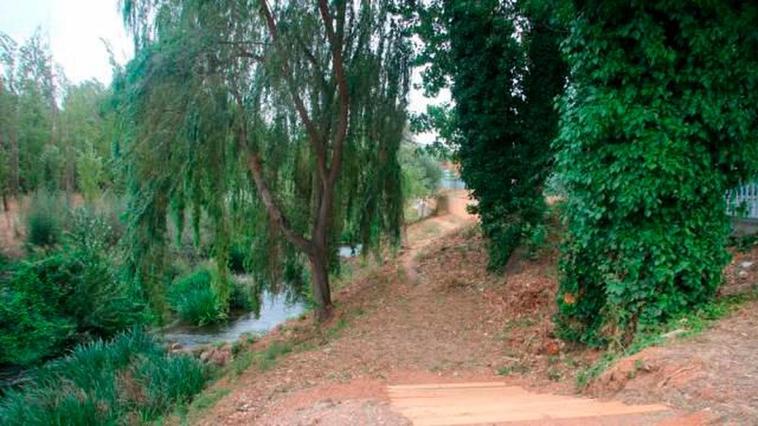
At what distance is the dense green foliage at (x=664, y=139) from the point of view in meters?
5.44

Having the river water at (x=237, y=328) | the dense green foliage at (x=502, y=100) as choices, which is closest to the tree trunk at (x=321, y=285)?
the river water at (x=237, y=328)

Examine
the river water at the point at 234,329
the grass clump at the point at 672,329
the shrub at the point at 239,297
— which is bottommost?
the river water at the point at 234,329

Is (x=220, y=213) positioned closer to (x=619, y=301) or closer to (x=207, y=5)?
(x=207, y=5)

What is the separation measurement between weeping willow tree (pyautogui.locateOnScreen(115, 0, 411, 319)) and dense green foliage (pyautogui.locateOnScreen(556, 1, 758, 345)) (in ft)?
14.3

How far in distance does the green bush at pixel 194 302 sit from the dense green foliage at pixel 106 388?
15.1ft

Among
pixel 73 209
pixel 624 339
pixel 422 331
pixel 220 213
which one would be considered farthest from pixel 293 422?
pixel 73 209

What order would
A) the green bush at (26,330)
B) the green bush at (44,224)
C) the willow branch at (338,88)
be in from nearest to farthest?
1. the willow branch at (338,88)
2. the green bush at (26,330)
3. the green bush at (44,224)

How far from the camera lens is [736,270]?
740cm

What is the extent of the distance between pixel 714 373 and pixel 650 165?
2.18 metres

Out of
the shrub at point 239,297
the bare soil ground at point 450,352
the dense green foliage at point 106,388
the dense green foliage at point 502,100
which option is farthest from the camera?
the shrub at point 239,297

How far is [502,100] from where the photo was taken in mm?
10062

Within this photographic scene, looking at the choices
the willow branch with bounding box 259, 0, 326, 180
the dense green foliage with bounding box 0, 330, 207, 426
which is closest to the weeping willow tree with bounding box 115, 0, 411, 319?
the willow branch with bounding box 259, 0, 326, 180

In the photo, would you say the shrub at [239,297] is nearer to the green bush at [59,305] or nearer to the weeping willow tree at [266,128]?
the green bush at [59,305]

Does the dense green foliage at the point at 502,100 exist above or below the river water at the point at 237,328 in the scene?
above
